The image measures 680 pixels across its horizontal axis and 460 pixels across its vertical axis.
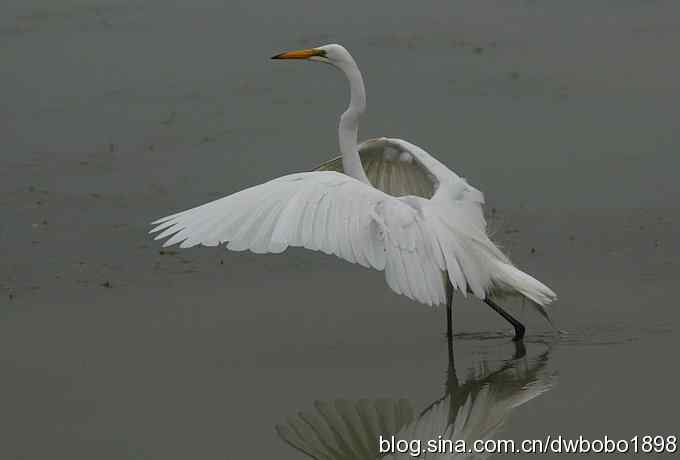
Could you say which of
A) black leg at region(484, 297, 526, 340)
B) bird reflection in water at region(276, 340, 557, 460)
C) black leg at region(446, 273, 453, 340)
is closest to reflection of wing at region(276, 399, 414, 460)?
bird reflection in water at region(276, 340, 557, 460)

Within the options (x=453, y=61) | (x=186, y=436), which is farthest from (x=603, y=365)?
(x=453, y=61)

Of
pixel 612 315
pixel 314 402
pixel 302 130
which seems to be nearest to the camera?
pixel 314 402

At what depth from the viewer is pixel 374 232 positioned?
186 inches

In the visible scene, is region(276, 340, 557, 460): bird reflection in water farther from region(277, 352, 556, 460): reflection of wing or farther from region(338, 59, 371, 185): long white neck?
region(338, 59, 371, 185): long white neck

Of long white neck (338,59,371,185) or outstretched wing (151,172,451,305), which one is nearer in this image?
outstretched wing (151,172,451,305)

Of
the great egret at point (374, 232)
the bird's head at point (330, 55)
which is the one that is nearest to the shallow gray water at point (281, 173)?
the great egret at point (374, 232)

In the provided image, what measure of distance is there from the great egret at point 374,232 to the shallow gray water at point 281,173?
1.13 ft

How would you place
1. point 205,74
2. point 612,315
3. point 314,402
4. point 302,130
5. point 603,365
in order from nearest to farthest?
1. point 314,402
2. point 603,365
3. point 612,315
4. point 302,130
5. point 205,74

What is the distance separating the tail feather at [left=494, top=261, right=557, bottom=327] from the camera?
5.11m

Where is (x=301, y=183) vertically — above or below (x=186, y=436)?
above

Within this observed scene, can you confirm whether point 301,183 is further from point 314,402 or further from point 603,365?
point 603,365

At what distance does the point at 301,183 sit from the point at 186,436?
110 centimetres

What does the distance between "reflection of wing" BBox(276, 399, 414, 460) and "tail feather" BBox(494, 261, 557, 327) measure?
78 centimetres

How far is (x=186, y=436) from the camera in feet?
14.4
